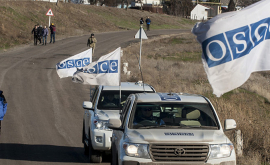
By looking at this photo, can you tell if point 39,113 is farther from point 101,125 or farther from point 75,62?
point 101,125

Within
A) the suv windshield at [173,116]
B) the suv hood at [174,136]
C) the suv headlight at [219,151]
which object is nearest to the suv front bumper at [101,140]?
the suv windshield at [173,116]

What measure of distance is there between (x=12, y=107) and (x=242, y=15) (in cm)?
1159

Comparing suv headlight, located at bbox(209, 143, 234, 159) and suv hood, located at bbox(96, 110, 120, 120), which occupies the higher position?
suv headlight, located at bbox(209, 143, 234, 159)

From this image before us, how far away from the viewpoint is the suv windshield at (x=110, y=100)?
10.7 m

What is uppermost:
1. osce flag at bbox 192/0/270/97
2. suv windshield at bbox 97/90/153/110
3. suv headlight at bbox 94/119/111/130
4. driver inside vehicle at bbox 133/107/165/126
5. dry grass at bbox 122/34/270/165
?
osce flag at bbox 192/0/270/97

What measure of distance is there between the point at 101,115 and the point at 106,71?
7.27 feet

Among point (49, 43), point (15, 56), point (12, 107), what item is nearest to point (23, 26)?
point (49, 43)

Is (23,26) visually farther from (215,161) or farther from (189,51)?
(215,161)

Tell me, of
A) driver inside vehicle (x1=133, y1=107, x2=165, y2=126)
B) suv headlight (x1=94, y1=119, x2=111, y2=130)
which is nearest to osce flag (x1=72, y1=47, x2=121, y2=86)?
suv headlight (x1=94, y1=119, x2=111, y2=130)

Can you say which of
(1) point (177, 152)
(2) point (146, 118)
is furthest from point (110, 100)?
(1) point (177, 152)

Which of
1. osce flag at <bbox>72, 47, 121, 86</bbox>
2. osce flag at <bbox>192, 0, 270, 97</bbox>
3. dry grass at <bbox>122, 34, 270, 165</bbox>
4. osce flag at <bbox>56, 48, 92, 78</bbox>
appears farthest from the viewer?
osce flag at <bbox>56, 48, 92, 78</bbox>

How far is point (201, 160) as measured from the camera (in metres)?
6.89

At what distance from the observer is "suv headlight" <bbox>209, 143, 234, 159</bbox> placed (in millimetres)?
6954

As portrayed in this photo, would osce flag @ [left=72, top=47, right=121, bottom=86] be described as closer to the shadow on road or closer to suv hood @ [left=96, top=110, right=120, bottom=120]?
suv hood @ [left=96, top=110, right=120, bottom=120]
